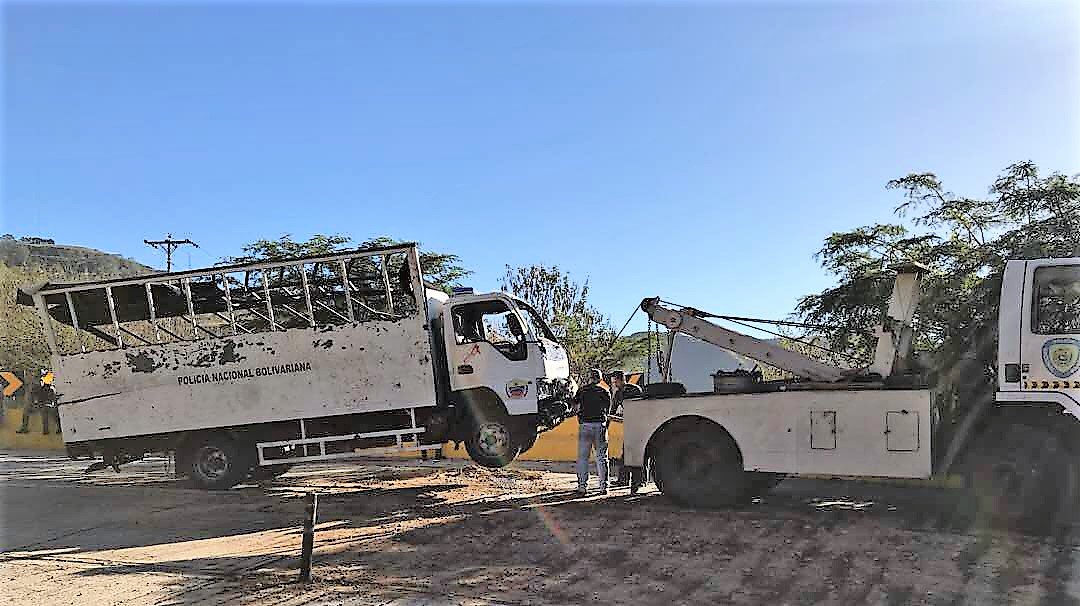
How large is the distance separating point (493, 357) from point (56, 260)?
4412 cm

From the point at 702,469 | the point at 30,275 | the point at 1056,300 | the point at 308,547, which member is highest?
the point at 30,275

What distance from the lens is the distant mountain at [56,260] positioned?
123ft

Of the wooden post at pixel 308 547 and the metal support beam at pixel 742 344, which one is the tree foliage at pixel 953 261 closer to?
the metal support beam at pixel 742 344

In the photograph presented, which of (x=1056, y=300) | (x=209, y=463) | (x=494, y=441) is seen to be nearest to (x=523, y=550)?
(x=494, y=441)

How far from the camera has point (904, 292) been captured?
28.3 ft

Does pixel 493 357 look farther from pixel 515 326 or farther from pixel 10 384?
pixel 10 384

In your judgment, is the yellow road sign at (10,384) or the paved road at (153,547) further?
the yellow road sign at (10,384)

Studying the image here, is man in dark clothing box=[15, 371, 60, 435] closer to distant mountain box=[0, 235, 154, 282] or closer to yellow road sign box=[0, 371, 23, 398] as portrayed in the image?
yellow road sign box=[0, 371, 23, 398]

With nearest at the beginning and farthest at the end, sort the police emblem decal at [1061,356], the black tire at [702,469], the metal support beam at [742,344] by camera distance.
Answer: the police emblem decal at [1061,356] < the black tire at [702,469] < the metal support beam at [742,344]

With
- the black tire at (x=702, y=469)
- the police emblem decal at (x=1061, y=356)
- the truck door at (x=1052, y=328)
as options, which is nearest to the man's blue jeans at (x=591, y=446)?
the black tire at (x=702, y=469)

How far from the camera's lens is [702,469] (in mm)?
9000

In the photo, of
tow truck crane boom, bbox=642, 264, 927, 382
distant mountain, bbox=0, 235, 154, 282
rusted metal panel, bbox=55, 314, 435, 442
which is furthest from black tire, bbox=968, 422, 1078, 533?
distant mountain, bbox=0, 235, 154, 282

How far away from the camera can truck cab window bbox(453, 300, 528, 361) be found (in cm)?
1098

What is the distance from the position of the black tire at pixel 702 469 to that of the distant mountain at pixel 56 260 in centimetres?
2752
